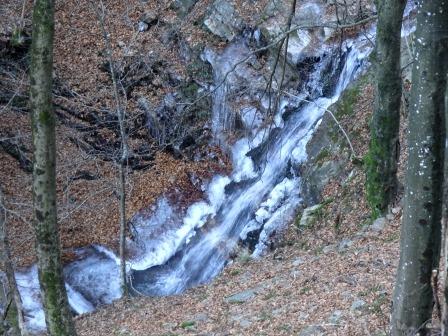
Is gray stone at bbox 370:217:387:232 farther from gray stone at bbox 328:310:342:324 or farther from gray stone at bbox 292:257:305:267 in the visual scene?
gray stone at bbox 328:310:342:324

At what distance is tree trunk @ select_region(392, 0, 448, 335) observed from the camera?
12.3 feet

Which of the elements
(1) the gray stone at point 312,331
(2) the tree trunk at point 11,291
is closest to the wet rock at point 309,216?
(1) the gray stone at point 312,331

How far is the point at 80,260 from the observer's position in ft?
47.6

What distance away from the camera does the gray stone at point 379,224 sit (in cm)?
906

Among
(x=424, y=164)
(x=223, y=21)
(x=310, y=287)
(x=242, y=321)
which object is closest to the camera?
(x=424, y=164)

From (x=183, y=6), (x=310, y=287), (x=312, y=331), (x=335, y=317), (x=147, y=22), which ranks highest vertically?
(x=183, y=6)

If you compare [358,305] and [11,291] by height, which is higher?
[11,291]

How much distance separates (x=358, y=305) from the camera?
20.7 ft

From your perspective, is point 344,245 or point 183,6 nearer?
point 344,245

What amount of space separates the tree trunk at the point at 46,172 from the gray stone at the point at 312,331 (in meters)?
2.56

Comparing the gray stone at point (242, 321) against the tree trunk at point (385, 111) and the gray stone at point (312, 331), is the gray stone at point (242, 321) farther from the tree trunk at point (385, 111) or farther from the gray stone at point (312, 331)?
the tree trunk at point (385, 111)

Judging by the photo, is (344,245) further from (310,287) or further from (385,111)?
(385,111)

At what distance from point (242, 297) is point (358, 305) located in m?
2.79

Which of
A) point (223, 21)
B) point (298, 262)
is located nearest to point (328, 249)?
point (298, 262)
